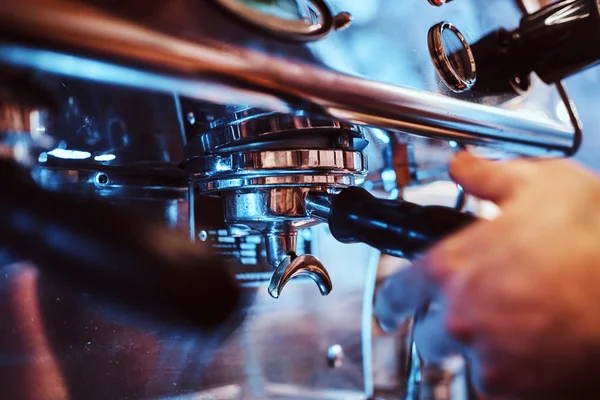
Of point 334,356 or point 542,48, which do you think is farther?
point 334,356

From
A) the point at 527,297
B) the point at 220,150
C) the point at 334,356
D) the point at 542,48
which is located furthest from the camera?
the point at 334,356

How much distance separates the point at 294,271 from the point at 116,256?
13 cm

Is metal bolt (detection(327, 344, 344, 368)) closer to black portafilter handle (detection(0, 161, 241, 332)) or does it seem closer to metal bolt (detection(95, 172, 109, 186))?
black portafilter handle (detection(0, 161, 241, 332))

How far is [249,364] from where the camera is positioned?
1.65 ft

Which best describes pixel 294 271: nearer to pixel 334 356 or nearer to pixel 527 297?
pixel 527 297

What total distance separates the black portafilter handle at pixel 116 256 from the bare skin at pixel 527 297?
0.24 meters

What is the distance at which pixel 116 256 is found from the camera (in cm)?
40

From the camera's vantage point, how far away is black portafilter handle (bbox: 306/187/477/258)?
264mm

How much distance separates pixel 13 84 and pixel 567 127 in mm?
457

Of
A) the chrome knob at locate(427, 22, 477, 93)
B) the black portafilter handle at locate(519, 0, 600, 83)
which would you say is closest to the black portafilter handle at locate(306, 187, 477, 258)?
the chrome knob at locate(427, 22, 477, 93)

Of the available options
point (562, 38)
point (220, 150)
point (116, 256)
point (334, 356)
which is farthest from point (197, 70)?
point (334, 356)

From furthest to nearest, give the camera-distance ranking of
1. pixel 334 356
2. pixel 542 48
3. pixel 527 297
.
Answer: pixel 334 356, pixel 542 48, pixel 527 297

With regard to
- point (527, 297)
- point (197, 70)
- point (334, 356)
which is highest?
point (197, 70)

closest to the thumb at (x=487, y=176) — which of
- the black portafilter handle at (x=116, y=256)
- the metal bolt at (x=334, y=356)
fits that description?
the black portafilter handle at (x=116, y=256)
